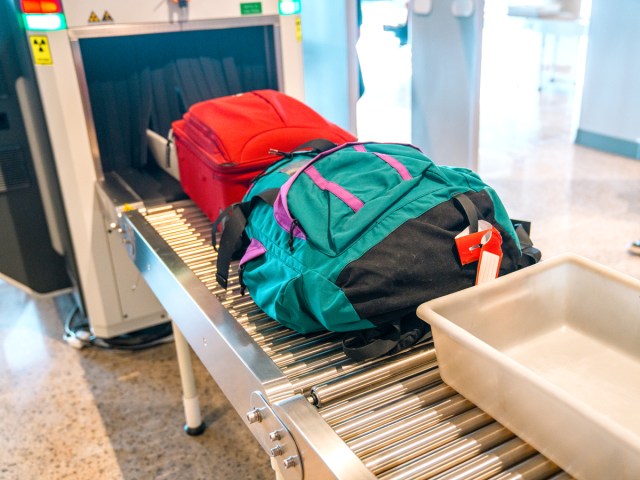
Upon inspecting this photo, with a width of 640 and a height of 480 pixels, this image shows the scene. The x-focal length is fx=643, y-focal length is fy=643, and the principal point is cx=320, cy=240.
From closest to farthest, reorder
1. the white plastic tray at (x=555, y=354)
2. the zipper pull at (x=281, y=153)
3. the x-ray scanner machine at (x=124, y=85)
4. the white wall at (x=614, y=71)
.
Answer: the white plastic tray at (x=555, y=354) < the zipper pull at (x=281, y=153) < the x-ray scanner machine at (x=124, y=85) < the white wall at (x=614, y=71)

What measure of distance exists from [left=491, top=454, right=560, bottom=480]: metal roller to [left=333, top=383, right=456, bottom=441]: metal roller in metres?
0.16

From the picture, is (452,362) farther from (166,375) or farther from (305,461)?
(166,375)


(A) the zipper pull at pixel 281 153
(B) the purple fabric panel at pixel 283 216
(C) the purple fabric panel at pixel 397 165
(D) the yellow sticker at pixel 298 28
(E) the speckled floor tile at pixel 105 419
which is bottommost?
(E) the speckled floor tile at pixel 105 419

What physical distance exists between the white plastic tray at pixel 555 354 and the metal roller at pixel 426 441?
0.07 ft

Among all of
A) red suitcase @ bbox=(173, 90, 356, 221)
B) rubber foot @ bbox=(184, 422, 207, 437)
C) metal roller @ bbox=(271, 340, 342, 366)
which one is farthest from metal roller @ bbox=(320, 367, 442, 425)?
rubber foot @ bbox=(184, 422, 207, 437)

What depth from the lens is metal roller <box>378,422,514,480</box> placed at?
0.78m

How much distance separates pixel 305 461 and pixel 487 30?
22.8 feet

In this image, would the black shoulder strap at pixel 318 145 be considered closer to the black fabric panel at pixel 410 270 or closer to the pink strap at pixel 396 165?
the pink strap at pixel 396 165

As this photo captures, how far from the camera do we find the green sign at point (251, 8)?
6.52ft

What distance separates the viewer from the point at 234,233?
1.21 m

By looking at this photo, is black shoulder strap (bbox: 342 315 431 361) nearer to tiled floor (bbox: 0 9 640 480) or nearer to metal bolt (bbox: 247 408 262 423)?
metal bolt (bbox: 247 408 262 423)

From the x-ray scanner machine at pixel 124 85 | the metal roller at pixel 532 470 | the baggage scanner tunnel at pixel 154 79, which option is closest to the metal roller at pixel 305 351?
the metal roller at pixel 532 470

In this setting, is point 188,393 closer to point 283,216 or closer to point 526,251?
point 283,216

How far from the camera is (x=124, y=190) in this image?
1.85 meters
